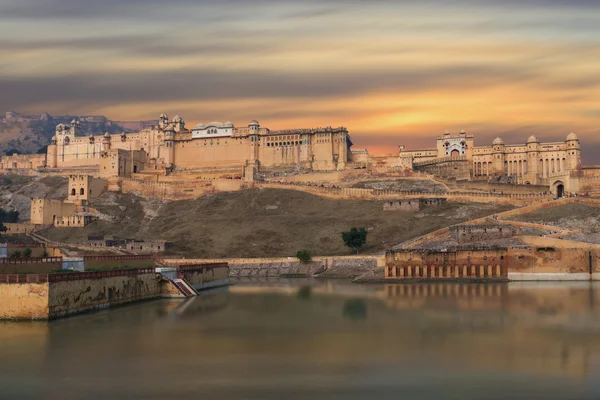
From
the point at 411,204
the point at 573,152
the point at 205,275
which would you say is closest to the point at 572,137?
the point at 573,152

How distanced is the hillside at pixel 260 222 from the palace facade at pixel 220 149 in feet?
50.3

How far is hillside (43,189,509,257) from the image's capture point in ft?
266

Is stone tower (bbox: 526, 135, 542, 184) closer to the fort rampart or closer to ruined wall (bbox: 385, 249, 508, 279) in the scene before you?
ruined wall (bbox: 385, 249, 508, 279)

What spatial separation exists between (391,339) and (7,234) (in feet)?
241

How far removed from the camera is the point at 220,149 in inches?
5084

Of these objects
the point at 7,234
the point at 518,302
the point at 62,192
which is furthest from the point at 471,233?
the point at 62,192

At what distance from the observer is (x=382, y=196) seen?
9744cm

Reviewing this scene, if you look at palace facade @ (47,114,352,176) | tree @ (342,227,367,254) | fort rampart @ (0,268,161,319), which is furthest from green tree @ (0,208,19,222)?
fort rampart @ (0,268,161,319)

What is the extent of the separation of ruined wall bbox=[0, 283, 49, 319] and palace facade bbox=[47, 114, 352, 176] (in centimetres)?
8337

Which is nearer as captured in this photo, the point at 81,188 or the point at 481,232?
the point at 481,232

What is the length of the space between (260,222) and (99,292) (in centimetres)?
5051

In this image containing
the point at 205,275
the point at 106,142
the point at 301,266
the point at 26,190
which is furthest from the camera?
the point at 106,142

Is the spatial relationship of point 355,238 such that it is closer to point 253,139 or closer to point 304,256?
point 304,256

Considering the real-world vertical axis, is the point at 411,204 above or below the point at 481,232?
above
